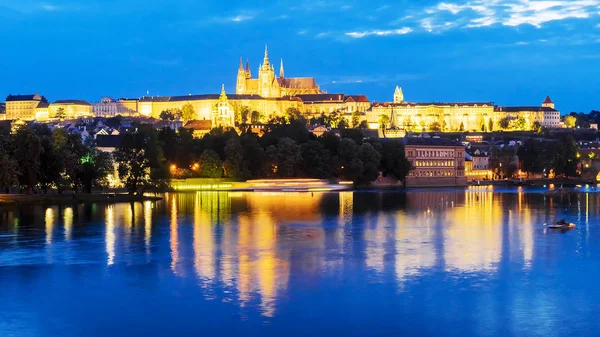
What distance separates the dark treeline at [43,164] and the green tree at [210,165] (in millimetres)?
22329

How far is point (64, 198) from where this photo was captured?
2178 inches

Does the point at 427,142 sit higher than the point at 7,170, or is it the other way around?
the point at 427,142

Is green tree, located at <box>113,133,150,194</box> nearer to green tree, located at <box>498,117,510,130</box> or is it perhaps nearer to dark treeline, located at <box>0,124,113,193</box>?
dark treeline, located at <box>0,124,113,193</box>

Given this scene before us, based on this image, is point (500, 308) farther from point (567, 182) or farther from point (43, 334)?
point (567, 182)

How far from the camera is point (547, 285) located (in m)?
23.8

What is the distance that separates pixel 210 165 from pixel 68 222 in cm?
4287

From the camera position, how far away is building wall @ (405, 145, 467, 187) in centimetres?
10475

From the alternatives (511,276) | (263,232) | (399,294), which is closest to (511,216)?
(263,232)

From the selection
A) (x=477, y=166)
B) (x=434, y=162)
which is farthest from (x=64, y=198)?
(x=477, y=166)

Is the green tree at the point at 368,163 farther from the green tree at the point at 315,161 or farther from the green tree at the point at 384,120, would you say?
the green tree at the point at 384,120

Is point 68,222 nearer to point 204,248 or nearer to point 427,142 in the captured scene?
point 204,248

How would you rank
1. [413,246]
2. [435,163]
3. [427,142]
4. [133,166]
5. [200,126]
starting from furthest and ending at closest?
[200,126] < [427,142] < [435,163] < [133,166] < [413,246]

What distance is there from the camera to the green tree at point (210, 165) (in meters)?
84.5

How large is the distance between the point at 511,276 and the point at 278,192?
182 ft
